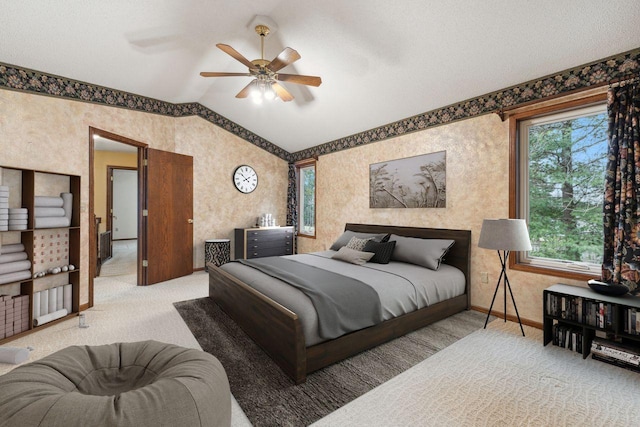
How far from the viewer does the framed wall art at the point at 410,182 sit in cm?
391

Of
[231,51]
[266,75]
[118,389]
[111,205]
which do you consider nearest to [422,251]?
[266,75]

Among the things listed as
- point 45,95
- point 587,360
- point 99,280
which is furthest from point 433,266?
point 99,280

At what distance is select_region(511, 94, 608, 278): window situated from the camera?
111 inches

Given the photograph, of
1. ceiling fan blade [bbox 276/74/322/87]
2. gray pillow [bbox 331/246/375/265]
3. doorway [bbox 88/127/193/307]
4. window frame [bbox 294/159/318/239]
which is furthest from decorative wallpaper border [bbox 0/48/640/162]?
gray pillow [bbox 331/246/375/265]

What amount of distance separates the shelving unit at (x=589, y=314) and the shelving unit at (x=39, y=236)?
4855 mm

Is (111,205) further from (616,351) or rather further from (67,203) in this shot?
(616,351)

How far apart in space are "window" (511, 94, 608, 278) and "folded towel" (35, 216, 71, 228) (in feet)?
16.2

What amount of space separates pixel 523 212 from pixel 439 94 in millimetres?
1662

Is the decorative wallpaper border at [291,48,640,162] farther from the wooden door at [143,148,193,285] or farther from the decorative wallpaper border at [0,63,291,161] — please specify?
the wooden door at [143,148,193,285]

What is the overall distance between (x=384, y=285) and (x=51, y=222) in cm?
348

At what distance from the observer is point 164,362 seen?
1.49 m

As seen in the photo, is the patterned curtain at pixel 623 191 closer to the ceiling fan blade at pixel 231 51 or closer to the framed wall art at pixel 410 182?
the framed wall art at pixel 410 182

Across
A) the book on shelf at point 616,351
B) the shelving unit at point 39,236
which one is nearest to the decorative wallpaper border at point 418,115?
the shelving unit at point 39,236

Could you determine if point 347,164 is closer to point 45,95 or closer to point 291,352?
point 291,352
